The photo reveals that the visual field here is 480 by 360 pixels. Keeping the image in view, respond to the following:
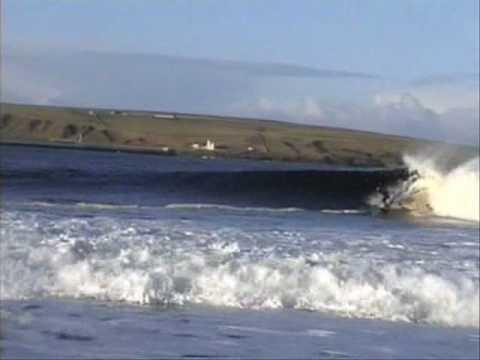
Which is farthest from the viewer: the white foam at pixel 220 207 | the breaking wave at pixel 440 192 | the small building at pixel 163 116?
the small building at pixel 163 116

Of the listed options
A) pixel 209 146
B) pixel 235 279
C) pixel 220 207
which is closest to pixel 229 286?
pixel 235 279

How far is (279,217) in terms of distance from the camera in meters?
25.5

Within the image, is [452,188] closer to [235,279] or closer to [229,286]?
[235,279]

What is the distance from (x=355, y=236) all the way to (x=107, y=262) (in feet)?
19.7

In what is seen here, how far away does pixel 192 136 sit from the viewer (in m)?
A: 80.8

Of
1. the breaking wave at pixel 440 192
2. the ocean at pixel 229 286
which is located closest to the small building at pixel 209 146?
the breaking wave at pixel 440 192

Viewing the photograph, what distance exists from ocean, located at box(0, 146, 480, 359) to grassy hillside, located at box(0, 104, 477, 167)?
3966cm

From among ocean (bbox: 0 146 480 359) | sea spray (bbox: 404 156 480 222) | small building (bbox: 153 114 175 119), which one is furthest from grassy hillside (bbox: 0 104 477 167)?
ocean (bbox: 0 146 480 359)

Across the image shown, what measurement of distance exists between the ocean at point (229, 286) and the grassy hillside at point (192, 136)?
39.7m

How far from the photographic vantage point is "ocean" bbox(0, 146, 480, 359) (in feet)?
36.9

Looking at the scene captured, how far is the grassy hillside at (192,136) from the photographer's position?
67.1 m

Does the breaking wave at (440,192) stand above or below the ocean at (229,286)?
above

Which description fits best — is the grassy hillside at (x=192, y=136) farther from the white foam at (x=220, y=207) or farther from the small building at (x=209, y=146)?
the white foam at (x=220, y=207)

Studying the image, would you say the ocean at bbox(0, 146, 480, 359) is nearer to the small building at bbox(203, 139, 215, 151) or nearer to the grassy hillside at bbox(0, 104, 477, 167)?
the grassy hillside at bbox(0, 104, 477, 167)
